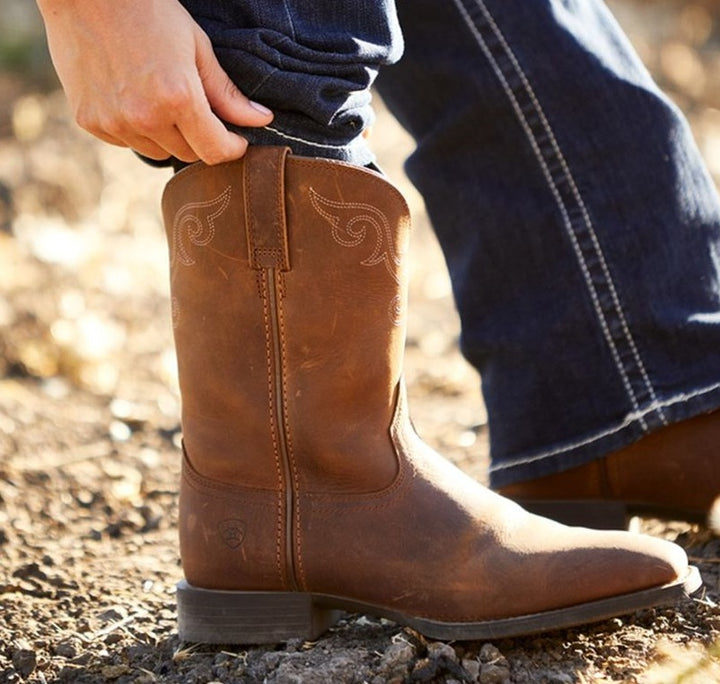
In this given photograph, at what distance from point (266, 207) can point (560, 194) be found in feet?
1.87

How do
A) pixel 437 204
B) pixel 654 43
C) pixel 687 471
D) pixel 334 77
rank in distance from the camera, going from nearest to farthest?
pixel 334 77, pixel 687 471, pixel 437 204, pixel 654 43

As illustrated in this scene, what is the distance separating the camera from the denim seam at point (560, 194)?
1743mm

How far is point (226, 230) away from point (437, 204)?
539 millimetres

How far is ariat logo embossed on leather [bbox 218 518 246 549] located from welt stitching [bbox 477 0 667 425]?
26.4 inches

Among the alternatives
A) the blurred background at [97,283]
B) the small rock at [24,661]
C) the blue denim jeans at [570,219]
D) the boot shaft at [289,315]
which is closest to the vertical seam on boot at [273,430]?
the boot shaft at [289,315]

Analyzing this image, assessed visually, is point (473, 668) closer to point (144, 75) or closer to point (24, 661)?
point (24, 661)

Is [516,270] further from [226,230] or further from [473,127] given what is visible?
[226,230]

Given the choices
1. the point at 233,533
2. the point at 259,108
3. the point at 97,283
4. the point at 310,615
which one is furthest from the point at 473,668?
the point at 97,283

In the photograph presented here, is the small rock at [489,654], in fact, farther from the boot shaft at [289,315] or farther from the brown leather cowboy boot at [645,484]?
the brown leather cowboy boot at [645,484]

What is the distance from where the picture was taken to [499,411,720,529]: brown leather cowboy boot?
172 centimetres

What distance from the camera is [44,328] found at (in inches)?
128

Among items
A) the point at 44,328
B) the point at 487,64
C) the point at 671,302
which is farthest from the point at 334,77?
the point at 44,328

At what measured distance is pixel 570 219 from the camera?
5.82ft

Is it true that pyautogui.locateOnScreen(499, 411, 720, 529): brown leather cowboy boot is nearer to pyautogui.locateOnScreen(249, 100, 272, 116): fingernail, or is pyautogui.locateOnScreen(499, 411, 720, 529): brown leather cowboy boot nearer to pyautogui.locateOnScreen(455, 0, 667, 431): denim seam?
pyautogui.locateOnScreen(455, 0, 667, 431): denim seam
